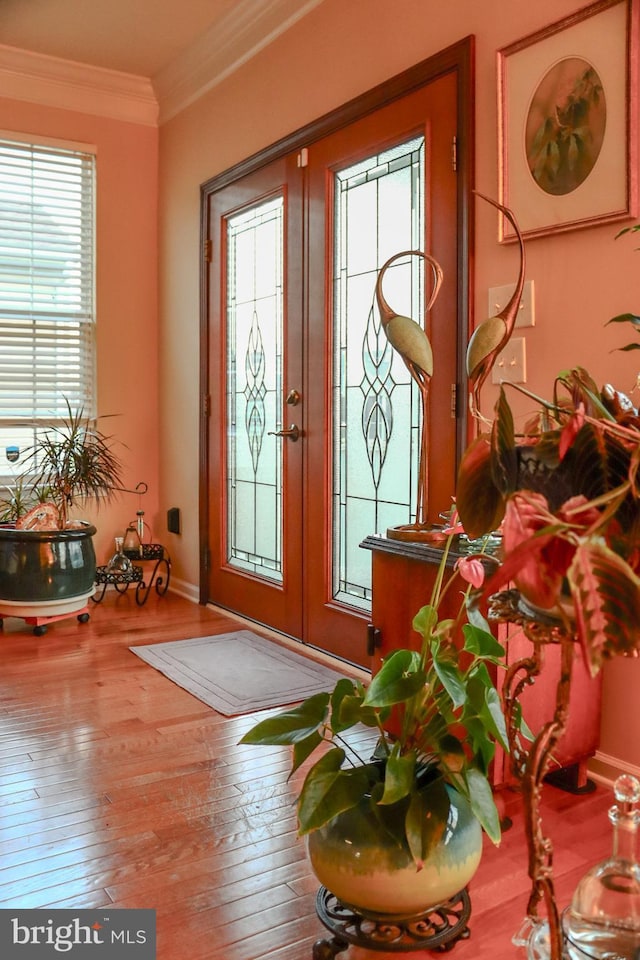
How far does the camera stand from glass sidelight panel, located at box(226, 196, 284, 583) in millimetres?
3975

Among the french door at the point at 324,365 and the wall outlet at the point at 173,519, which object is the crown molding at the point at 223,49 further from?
the wall outlet at the point at 173,519

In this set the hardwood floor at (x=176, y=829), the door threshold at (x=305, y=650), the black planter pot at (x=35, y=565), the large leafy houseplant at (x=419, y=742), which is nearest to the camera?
the large leafy houseplant at (x=419, y=742)

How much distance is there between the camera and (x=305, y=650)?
12.1 feet

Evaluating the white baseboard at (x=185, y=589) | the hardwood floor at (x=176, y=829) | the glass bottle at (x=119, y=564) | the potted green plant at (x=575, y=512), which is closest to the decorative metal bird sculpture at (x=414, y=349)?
the hardwood floor at (x=176, y=829)

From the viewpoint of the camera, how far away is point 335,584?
3564 millimetres

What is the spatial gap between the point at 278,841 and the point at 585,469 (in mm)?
1574

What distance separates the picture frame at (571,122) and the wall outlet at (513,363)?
1.08 feet

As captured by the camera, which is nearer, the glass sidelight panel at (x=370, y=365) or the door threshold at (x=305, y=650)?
the glass sidelight panel at (x=370, y=365)

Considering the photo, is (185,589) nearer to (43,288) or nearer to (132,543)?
(132,543)

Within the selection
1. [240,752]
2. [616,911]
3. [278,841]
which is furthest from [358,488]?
[616,911]

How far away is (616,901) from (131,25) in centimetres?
449

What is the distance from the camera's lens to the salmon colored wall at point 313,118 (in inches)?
92.5

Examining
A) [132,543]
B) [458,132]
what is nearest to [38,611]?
[132,543]

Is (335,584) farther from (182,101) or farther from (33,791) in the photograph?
(182,101)
